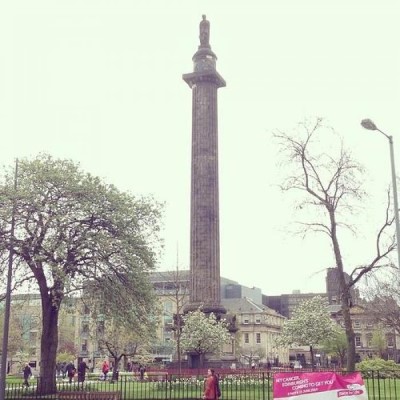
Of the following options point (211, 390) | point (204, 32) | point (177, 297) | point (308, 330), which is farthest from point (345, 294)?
point (204, 32)

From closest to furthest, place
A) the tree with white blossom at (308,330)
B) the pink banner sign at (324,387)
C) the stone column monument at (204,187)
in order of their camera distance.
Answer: the pink banner sign at (324,387)
the stone column monument at (204,187)
the tree with white blossom at (308,330)

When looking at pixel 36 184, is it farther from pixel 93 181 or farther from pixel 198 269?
pixel 198 269

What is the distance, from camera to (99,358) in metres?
104

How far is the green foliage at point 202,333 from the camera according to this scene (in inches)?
1797

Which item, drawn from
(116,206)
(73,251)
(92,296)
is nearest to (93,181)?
(116,206)

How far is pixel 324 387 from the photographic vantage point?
46.4ft

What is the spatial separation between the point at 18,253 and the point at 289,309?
418ft

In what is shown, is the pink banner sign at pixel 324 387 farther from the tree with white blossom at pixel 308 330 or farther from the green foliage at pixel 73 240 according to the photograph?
the tree with white blossom at pixel 308 330

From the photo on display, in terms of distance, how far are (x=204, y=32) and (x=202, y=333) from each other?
30.4m

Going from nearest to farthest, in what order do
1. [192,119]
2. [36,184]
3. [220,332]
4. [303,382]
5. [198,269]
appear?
[303,382] < [36,184] < [220,332] < [198,269] < [192,119]

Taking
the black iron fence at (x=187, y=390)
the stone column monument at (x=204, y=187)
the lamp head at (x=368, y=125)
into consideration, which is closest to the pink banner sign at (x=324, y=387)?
the black iron fence at (x=187, y=390)

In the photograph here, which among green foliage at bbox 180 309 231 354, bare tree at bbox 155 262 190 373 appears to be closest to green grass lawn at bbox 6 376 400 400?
bare tree at bbox 155 262 190 373

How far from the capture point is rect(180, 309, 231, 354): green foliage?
45656 mm

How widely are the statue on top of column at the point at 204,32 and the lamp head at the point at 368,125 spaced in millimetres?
40559
